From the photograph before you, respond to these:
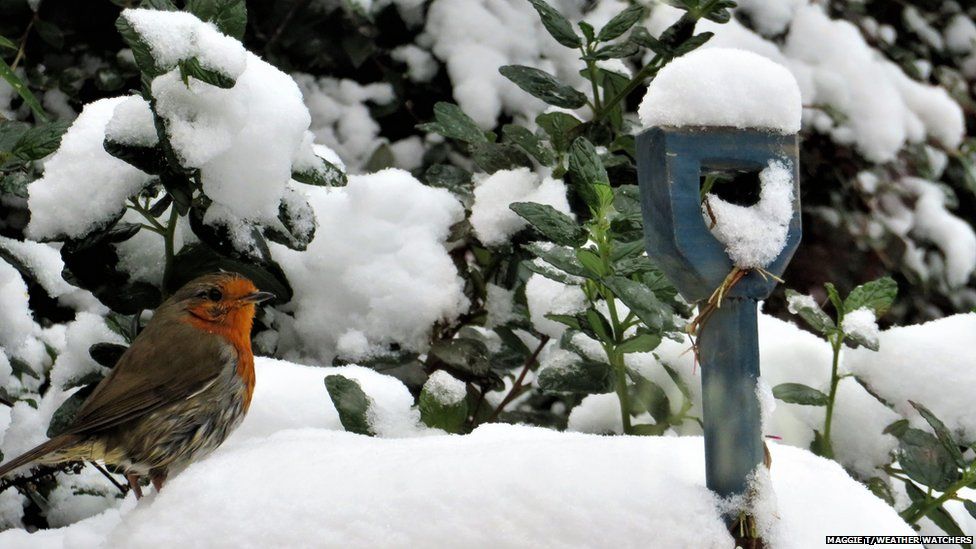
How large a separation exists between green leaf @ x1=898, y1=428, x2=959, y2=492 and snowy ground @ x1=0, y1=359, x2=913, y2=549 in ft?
0.99

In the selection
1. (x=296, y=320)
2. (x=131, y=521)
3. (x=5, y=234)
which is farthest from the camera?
(x=5, y=234)

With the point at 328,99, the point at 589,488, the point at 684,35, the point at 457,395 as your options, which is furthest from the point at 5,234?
the point at 589,488

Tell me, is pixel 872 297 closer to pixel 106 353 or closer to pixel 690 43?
pixel 690 43

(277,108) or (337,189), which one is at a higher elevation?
(277,108)

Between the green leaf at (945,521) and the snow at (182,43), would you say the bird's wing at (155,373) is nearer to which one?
the snow at (182,43)

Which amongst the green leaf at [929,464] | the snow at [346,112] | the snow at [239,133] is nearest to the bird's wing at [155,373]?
the snow at [239,133]

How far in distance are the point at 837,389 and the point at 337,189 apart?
962 mm

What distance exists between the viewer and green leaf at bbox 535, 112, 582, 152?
166 cm

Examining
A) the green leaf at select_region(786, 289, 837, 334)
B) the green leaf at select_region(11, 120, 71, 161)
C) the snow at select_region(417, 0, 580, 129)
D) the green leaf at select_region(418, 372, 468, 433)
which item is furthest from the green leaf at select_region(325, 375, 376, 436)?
the snow at select_region(417, 0, 580, 129)

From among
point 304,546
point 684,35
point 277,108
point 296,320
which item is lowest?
point 296,320

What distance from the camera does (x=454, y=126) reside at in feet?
5.56

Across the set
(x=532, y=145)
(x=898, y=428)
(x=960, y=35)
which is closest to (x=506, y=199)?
(x=532, y=145)

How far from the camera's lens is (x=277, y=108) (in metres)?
1.46

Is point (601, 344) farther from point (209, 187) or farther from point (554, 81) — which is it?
point (209, 187)
